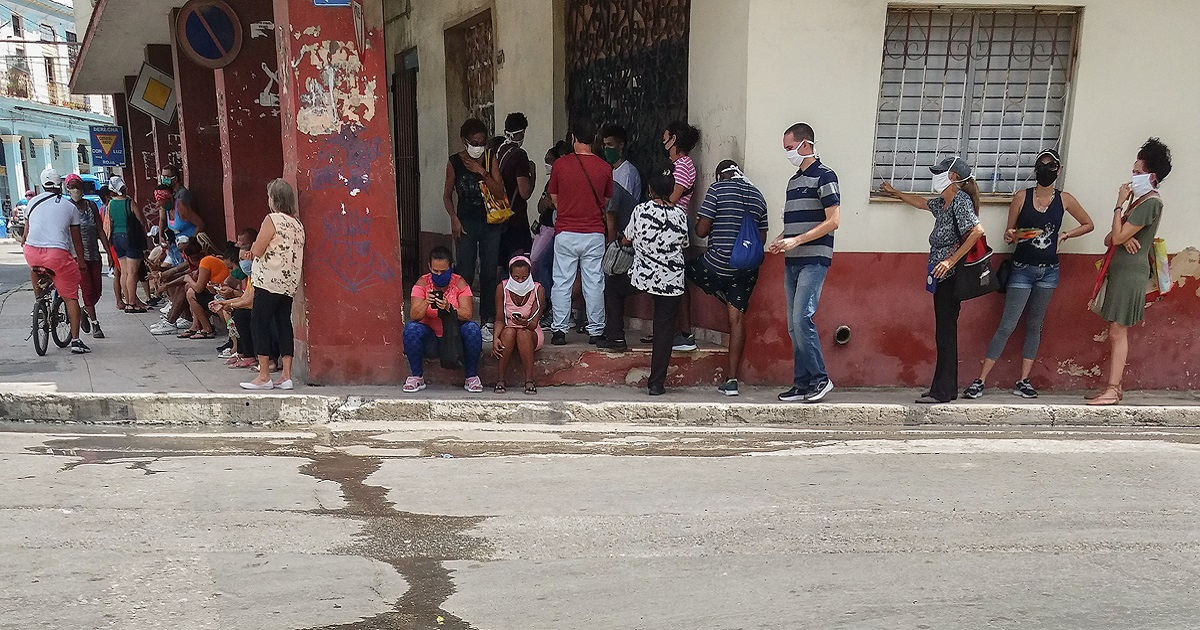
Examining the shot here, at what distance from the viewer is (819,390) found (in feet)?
21.7

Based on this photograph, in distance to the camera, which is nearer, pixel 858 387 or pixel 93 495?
pixel 93 495

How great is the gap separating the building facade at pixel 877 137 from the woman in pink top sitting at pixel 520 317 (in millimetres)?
859

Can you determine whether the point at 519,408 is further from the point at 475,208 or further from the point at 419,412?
the point at 475,208

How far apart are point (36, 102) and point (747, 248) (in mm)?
38632

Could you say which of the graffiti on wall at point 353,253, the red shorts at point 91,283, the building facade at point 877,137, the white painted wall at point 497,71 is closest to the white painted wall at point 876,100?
the building facade at point 877,137

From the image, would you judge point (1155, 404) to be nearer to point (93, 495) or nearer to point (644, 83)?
point (644, 83)

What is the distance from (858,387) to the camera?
282 inches

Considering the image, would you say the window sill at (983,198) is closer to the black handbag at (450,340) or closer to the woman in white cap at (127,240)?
the black handbag at (450,340)

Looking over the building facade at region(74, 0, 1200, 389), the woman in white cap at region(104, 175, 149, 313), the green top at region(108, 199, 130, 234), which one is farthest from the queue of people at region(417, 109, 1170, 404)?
the green top at region(108, 199, 130, 234)

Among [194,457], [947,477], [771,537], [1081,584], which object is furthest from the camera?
[194,457]

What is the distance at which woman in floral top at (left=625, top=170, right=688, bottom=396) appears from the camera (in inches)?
261

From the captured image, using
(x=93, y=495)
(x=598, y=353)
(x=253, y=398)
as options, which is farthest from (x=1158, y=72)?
(x=93, y=495)

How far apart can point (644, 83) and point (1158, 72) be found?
423cm

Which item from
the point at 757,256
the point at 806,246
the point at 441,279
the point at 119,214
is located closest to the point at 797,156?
the point at 806,246
